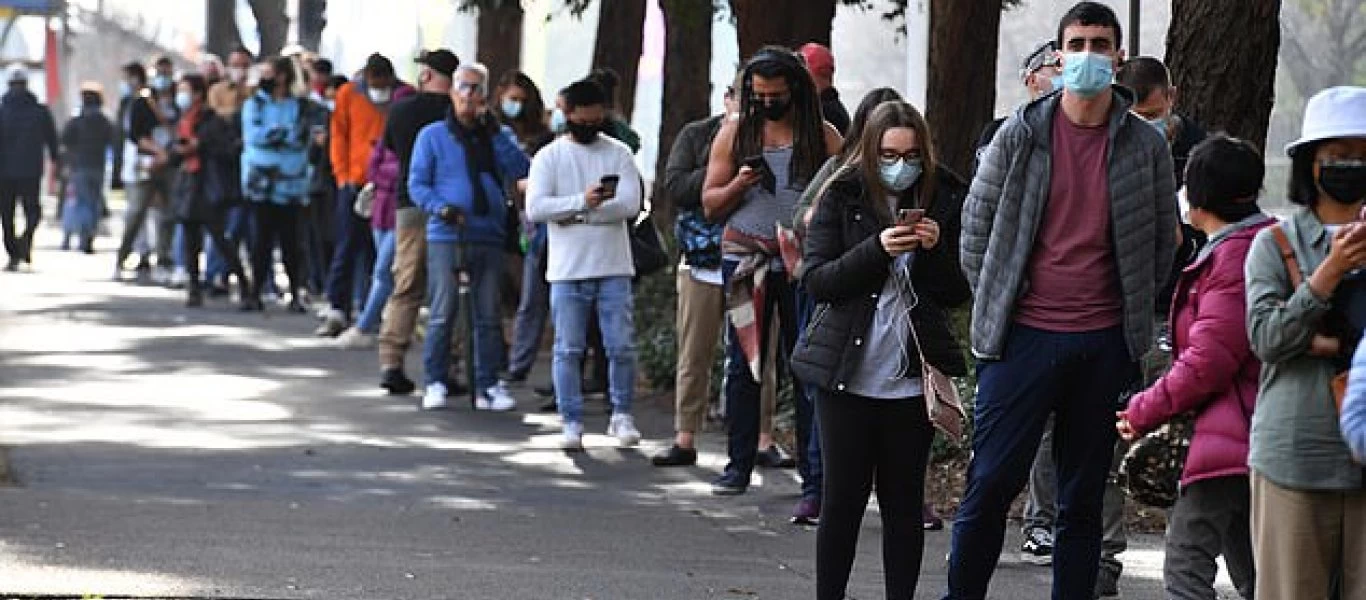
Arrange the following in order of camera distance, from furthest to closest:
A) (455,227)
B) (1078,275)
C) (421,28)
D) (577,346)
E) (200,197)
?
1. (421,28)
2. (200,197)
3. (455,227)
4. (577,346)
5. (1078,275)

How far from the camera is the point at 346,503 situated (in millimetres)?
12289

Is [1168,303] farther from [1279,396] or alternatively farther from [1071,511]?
[1279,396]

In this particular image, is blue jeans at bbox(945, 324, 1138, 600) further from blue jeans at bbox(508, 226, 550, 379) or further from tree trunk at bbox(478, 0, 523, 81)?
tree trunk at bbox(478, 0, 523, 81)

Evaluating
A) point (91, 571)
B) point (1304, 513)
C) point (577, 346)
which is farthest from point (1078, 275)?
point (577, 346)

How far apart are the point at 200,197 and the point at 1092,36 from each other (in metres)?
16.5

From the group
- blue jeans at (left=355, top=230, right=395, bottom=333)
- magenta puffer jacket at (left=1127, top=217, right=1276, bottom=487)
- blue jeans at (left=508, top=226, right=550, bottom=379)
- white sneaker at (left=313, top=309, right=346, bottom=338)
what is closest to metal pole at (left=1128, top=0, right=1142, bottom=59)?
blue jeans at (left=508, top=226, right=550, bottom=379)

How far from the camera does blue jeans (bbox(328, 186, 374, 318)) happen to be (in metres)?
21.2

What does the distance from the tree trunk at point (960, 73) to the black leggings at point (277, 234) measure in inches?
332

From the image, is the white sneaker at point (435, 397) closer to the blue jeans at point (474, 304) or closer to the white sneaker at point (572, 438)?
the blue jeans at point (474, 304)

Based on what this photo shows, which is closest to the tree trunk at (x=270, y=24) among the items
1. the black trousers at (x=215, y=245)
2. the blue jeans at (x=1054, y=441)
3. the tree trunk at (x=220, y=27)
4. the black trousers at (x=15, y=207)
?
the tree trunk at (x=220, y=27)

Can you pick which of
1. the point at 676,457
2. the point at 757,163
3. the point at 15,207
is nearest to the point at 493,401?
the point at 676,457

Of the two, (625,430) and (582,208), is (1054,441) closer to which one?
(582,208)

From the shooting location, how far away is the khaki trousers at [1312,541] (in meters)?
6.85

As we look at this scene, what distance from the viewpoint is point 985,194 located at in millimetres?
8562
